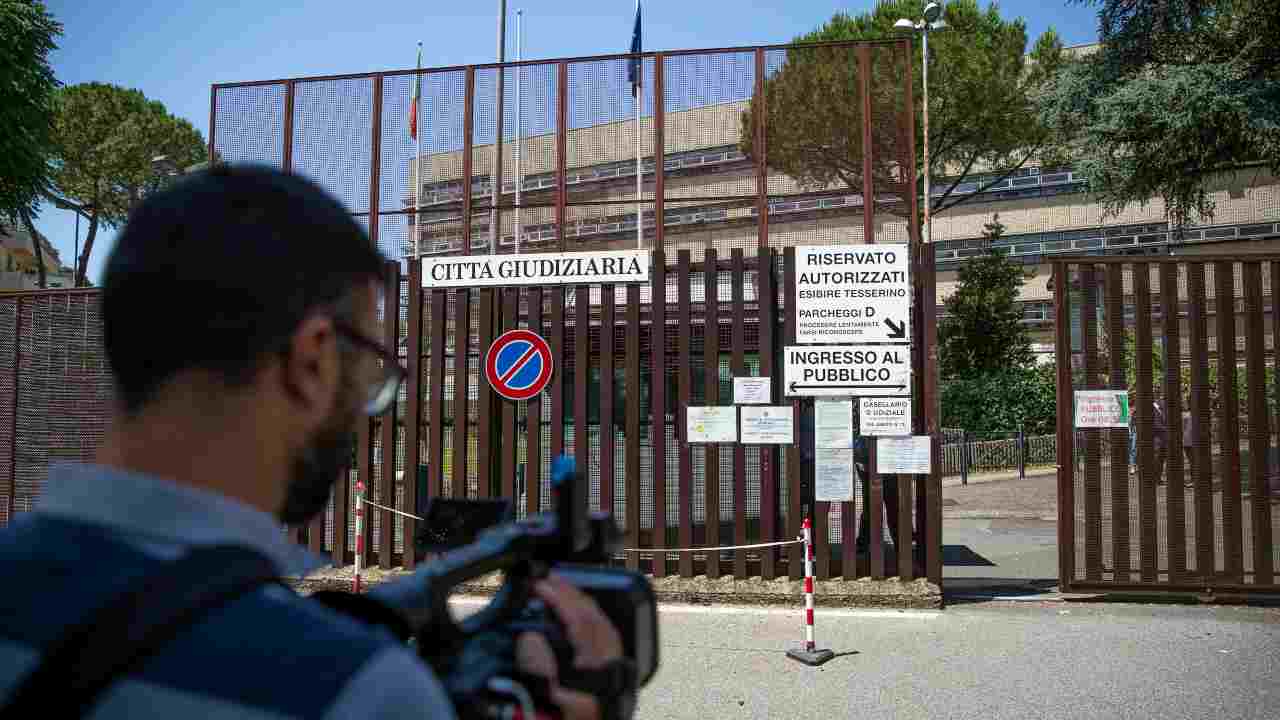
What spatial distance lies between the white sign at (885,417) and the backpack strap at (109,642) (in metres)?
8.51

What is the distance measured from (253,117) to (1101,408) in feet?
33.0

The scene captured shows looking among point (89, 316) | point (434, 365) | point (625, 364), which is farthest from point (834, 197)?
point (89, 316)

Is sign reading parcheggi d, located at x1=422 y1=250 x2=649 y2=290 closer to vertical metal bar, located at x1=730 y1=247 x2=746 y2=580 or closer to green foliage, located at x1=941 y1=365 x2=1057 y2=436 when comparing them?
vertical metal bar, located at x1=730 y1=247 x2=746 y2=580

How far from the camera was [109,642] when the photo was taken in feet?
2.57

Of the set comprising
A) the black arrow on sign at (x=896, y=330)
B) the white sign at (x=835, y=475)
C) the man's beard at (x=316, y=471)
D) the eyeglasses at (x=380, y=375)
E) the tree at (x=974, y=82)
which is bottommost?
the white sign at (x=835, y=475)

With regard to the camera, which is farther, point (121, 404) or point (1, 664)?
point (121, 404)

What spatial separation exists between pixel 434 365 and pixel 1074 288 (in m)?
6.93

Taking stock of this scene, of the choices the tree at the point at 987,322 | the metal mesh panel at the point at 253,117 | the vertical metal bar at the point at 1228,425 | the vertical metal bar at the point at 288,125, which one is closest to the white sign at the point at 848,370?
the vertical metal bar at the point at 1228,425

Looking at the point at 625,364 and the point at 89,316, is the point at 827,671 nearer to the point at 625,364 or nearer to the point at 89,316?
the point at 625,364

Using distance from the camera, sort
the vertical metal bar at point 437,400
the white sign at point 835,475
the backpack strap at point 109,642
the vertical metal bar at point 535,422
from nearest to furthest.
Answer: the backpack strap at point 109,642 < the white sign at point 835,475 < the vertical metal bar at point 535,422 < the vertical metal bar at point 437,400

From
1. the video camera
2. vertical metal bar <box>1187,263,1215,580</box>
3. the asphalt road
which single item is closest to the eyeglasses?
the video camera

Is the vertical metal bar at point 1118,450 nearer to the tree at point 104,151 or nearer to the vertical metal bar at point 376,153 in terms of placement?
the vertical metal bar at point 376,153

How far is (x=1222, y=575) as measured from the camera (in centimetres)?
872

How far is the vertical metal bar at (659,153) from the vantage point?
9.93m
